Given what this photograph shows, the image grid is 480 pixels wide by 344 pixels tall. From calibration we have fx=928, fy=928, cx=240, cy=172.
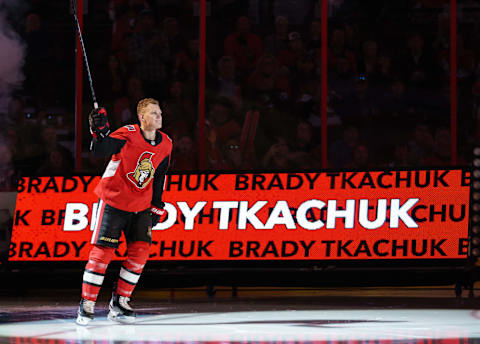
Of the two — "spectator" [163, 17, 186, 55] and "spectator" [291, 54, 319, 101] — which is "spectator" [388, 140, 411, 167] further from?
"spectator" [163, 17, 186, 55]

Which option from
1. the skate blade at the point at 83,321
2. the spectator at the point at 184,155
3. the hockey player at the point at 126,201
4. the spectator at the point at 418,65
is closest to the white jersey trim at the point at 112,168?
the hockey player at the point at 126,201

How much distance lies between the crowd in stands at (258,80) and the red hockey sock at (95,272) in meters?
5.23

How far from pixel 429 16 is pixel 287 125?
258 cm

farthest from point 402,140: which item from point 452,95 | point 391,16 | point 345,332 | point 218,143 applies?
point 345,332

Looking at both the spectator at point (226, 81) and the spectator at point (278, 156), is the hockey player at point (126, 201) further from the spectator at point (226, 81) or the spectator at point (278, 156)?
the spectator at point (226, 81)

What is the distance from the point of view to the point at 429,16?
527 inches

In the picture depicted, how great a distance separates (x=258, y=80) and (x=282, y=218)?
3.13m

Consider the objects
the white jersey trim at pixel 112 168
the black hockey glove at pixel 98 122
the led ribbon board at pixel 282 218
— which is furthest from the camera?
the led ribbon board at pixel 282 218

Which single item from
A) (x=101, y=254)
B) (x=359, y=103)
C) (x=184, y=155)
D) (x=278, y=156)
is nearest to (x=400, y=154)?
(x=359, y=103)

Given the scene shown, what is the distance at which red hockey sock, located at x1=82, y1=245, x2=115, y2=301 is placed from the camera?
26.4 ft

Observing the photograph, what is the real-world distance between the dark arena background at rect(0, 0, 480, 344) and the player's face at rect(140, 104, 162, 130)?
304 centimetres

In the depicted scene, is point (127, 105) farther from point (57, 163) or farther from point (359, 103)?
point (359, 103)

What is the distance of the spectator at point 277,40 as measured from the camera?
13.5m

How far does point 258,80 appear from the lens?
13.5 meters
